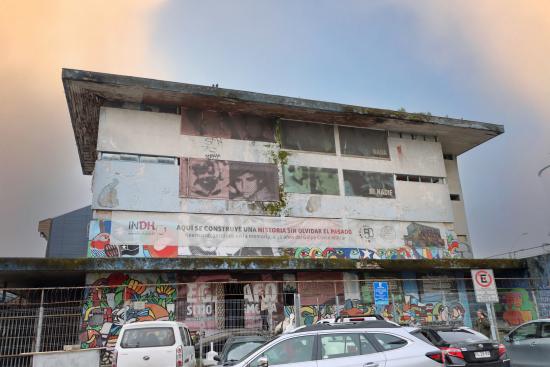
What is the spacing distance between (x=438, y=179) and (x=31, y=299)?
71.9 ft

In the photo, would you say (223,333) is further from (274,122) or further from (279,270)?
(274,122)

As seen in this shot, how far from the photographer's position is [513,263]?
2338 cm

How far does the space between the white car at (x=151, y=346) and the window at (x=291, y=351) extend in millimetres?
4095

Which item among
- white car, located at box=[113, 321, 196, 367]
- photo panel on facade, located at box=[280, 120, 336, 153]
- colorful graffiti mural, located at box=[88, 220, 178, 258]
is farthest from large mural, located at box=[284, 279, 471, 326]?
white car, located at box=[113, 321, 196, 367]

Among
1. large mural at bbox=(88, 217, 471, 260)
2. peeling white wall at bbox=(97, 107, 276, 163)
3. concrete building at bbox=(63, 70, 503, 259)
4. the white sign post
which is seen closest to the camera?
the white sign post

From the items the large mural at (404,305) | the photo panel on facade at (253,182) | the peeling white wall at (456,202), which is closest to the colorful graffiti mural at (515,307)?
the large mural at (404,305)

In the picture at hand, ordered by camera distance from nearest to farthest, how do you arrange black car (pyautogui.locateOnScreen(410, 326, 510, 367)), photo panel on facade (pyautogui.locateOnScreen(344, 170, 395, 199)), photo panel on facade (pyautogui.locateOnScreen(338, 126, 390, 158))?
black car (pyautogui.locateOnScreen(410, 326, 510, 367)), photo panel on facade (pyautogui.locateOnScreen(344, 170, 395, 199)), photo panel on facade (pyautogui.locateOnScreen(338, 126, 390, 158))

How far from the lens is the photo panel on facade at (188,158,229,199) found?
2211 centimetres

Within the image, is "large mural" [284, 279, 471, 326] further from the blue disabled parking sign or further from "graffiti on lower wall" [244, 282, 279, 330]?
the blue disabled parking sign

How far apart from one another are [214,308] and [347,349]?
12.5 meters

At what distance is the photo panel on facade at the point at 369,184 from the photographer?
25047 mm

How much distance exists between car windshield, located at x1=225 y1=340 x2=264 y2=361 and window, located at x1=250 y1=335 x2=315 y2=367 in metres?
3.77

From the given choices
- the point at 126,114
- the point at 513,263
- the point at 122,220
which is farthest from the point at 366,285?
the point at 126,114

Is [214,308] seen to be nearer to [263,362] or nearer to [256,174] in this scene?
[256,174]
